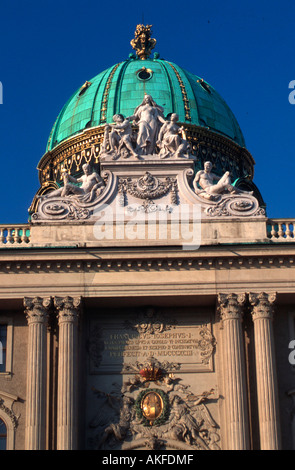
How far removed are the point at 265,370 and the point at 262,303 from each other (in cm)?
207

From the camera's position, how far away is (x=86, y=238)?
113 feet

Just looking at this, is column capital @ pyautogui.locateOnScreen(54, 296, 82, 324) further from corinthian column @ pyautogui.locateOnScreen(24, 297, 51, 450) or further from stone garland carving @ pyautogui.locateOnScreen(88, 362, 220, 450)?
stone garland carving @ pyautogui.locateOnScreen(88, 362, 220, 450)

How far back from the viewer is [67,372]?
32656mm

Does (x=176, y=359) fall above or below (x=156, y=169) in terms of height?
below

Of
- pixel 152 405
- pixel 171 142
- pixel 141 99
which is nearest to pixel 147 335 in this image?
pixel 152 405

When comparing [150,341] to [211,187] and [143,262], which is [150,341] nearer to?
[143,262]

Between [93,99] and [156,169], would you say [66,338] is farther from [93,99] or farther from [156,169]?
[93,99]

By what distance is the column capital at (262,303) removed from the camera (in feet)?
109

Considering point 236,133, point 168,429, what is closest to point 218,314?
point 168,429

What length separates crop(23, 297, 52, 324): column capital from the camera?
3344cm

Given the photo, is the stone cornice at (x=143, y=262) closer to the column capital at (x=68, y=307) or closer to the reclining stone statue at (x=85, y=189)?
the column capital at (x=68, y=307)

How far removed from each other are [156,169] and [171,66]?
13.7 metres
